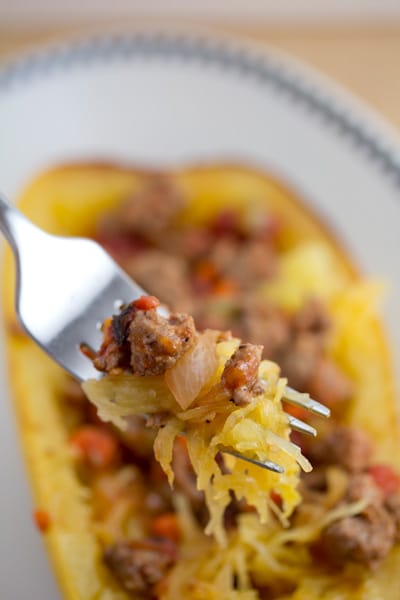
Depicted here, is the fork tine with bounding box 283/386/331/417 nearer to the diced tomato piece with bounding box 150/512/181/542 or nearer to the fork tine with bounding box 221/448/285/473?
the fork tine with bounding box 221/448/285/473

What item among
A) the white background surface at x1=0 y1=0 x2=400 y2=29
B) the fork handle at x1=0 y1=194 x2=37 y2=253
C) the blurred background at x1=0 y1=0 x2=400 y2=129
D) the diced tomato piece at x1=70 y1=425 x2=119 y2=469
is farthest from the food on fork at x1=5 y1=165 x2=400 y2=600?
the white background surface at x1=0 y1=0 x2=400 y2=29

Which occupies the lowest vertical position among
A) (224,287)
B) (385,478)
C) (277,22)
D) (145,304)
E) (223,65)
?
(145,304)

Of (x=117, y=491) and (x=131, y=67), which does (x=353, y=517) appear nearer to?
(x=117, y=491)

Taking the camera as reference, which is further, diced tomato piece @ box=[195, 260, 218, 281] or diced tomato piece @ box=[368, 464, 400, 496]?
diced tomato piece @ box=[195, 260, 218, 281]

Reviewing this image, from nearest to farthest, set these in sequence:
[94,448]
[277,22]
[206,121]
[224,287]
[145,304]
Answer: [145,304]
[94,448]
[224,287]
[206,121]
[277,22]

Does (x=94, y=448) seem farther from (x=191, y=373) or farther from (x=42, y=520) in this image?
(x=191, y=373)

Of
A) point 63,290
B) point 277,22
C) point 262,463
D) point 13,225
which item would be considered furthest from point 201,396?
point 277,22

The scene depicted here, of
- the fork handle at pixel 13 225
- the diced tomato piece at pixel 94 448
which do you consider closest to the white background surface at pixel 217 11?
the fork handle at pixel 13 225
